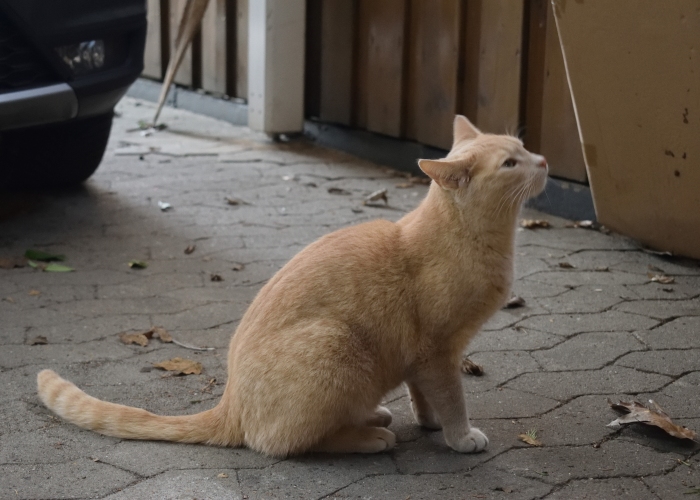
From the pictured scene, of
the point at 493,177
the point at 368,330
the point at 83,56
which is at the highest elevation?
the point at 83,56

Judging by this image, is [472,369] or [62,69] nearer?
[472,369]

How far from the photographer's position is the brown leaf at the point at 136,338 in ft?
12.9

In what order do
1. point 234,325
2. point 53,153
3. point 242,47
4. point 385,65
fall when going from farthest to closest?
point 242,47
point 385,65
point 53,153
point 234,325

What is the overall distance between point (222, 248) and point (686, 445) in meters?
3.07

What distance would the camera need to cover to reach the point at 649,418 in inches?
122

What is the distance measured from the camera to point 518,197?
309cm

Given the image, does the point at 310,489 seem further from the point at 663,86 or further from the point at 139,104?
the point at 139,104

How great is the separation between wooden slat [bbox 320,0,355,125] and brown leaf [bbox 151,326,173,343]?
4.07 m

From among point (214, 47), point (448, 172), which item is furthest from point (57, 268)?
point (214, 47)

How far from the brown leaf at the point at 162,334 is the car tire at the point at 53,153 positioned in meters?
2.04

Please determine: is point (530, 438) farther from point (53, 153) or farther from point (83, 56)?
point (53, 153)

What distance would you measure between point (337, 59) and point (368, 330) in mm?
5222

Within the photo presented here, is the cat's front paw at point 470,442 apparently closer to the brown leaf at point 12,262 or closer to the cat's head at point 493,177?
the cat's head at point 493,177

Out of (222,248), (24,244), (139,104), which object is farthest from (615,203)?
(139,104)
